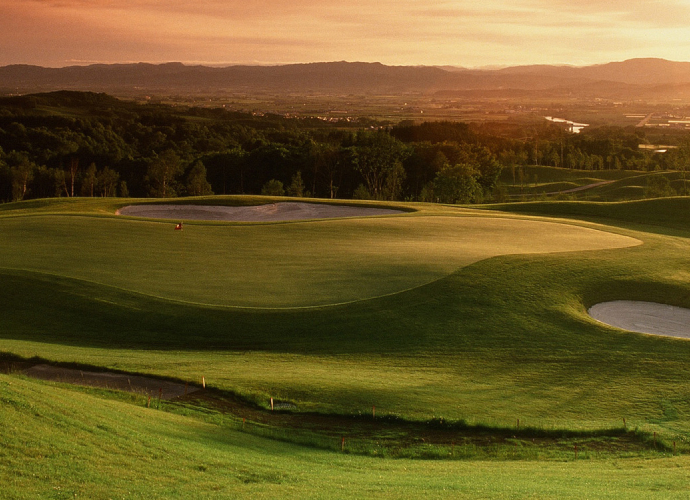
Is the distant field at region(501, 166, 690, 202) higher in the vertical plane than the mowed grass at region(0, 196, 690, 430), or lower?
higher

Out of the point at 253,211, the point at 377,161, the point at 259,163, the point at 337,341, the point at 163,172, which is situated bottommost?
the point at 337,341

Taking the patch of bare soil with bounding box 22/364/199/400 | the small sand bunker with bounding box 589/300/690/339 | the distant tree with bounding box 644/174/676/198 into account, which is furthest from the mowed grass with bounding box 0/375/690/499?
the distant tree with bounding box 644/174/676/198

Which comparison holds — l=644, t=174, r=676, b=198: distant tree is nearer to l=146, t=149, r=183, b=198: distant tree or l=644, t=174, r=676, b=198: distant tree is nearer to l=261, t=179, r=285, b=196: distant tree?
l=261, t=179, r=285, b=196: distant tree

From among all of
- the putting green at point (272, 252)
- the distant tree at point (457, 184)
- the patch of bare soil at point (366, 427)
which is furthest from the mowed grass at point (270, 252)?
the distant tree at point (457, 184)

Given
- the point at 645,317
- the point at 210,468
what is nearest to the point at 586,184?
the point at 645,317

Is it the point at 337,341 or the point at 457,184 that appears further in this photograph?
the point at 457,184

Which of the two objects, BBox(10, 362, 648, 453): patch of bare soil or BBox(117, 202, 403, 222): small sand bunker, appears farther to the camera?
BBox(117, 202, 403, 222): small sand bunker

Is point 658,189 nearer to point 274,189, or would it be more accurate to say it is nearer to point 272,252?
point 274,189
